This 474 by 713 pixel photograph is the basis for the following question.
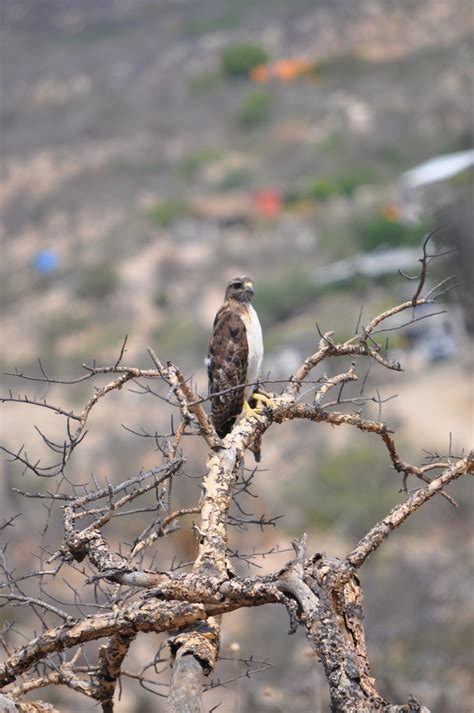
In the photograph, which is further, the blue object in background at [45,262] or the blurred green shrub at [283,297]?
the blue object in background at [45,262]

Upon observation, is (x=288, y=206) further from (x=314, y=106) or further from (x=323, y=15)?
(x=323, y=15)

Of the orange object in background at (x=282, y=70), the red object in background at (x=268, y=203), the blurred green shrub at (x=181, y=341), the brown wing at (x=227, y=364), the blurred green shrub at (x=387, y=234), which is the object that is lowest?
the brown wing at (x=227, y=364)

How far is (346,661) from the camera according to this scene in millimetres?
3699

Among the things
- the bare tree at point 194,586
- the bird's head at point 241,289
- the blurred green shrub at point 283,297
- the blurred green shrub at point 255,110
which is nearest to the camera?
the bare tree at point 194,586

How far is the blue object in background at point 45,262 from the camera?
50812 millimetres

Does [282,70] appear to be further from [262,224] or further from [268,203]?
[262,224]

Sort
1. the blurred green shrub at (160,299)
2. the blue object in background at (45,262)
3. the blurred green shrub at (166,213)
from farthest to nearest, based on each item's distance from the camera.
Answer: the blurred green shrub at (166,213), the blue object in background at (45,262), the blurred green shrub at (160,299)

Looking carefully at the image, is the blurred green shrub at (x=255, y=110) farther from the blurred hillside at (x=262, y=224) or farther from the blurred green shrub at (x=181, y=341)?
the blurred green shrub at (x=181, y=341)

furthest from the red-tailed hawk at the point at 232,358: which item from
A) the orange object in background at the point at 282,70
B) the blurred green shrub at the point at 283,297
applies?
the orange object in background at the point at 282,70

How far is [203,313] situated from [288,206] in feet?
40.6

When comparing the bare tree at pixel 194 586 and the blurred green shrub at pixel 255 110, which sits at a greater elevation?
the blurred green shrub at pixel 255 110

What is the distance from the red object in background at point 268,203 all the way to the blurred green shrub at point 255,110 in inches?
497

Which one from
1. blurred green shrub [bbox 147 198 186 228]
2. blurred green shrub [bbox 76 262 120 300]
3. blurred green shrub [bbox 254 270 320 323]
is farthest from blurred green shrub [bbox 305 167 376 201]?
blurred green shrub [bbox 254 270 320 323]

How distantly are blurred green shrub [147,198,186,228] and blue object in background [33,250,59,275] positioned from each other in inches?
179
